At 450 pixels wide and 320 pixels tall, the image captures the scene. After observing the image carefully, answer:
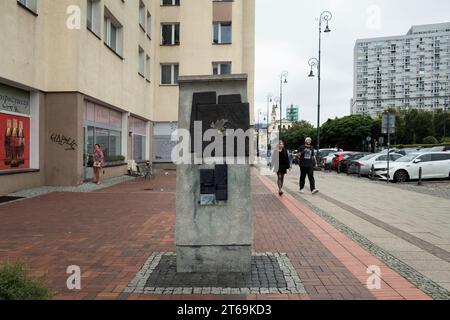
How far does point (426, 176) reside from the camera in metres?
18.8

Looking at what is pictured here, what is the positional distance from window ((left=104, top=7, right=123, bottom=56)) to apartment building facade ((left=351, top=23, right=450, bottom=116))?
66545 millimetres

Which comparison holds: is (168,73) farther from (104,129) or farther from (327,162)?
(327,162)

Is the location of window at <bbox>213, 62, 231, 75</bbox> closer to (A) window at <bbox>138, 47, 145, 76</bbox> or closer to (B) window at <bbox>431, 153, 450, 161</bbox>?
(A) window at <bbox>138, 47, 145, 76</bbox>

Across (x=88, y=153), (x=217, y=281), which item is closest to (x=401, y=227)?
(x=217, y=281)

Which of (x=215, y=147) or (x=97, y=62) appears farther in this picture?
(x=97, y=62)

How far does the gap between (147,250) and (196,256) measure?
1.33 m

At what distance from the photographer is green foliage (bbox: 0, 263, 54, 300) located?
8.98ft

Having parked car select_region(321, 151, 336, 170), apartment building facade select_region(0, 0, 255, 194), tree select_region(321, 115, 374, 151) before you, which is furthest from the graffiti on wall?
tree select_region(321, 115, 374, 151)

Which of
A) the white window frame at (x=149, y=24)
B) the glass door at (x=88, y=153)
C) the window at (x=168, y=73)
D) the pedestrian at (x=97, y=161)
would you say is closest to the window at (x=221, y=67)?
the window at (x=168, y=73)

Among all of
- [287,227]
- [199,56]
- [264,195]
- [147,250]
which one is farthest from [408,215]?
[199,56]

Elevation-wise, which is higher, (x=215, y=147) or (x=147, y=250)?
(x=215, y=147)

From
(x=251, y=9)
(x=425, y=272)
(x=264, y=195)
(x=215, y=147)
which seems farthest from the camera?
(x=251, y=9)

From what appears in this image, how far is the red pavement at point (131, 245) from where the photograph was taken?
4.12 metres

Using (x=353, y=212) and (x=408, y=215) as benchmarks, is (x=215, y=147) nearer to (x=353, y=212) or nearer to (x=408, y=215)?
(x=353, y=212)
